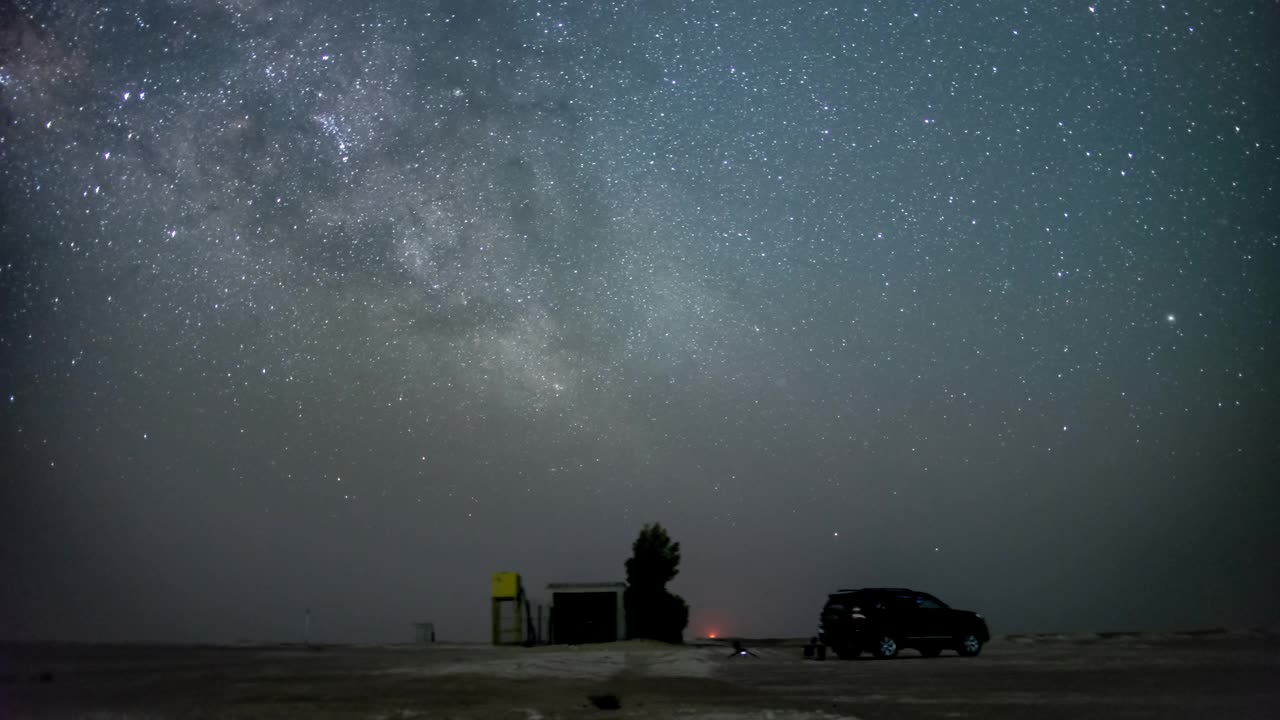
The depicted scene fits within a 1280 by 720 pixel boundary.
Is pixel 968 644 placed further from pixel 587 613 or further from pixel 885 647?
pixel 587 613

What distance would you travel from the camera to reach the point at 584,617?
35156 millimetres

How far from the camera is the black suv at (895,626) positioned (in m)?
24.4

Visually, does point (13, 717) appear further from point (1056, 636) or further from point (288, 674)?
point (1056, 636)

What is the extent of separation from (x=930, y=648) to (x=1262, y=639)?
9123 mm

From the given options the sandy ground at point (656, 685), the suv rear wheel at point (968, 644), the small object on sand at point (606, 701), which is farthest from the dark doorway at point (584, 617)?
the small object on sand at point (606, 701)

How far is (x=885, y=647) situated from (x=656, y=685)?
1091 cm

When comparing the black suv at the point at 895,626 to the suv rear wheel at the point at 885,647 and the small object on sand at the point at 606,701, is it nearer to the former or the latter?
the suv rear wheel at the point at 885,647

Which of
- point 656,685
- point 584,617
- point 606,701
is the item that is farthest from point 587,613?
point 606,701

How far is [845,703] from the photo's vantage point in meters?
12.3

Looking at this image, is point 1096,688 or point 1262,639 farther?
point 1262,639

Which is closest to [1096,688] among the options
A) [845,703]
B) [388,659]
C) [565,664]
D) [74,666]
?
[845,703]

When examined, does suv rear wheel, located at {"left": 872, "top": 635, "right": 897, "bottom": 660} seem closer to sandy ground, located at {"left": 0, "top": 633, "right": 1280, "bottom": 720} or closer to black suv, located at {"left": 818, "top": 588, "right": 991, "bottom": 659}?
black suv, located at {"left": 818, "top": 588, "right": 991, "bottom": 659}

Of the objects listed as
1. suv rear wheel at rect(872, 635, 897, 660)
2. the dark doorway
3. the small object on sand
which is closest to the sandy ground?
the small object on sand

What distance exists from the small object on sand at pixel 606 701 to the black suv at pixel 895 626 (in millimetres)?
12730
